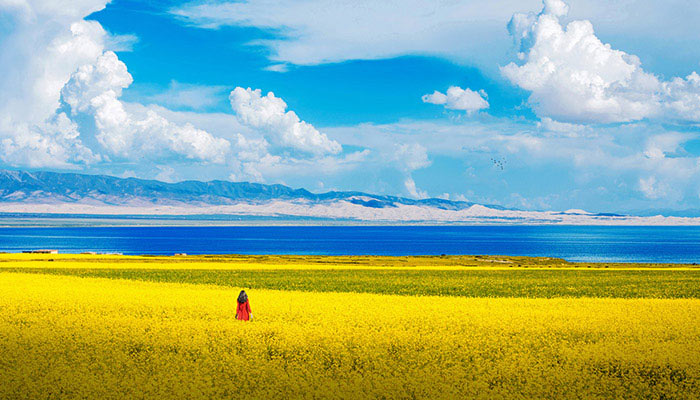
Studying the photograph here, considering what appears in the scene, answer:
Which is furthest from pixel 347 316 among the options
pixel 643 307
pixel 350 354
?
pixel 643 307

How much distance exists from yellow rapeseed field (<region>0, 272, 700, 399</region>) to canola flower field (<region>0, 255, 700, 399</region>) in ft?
0.25

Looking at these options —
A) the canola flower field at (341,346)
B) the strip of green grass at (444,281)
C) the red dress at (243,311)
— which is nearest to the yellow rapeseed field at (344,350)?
the canola flower field at (341,346)

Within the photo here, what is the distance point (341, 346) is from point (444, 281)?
112 feet

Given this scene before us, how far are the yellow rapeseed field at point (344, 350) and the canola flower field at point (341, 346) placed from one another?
0.08 m

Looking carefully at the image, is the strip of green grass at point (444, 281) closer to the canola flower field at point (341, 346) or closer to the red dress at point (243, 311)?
the canola flower field at point (341, 346)

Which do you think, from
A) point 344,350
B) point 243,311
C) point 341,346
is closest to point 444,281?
point 243,311

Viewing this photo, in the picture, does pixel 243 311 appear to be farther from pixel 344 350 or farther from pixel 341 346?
pixel 344 350

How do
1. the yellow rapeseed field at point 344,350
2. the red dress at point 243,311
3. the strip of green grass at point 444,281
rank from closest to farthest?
the yellow rapeseed field at point 344,350, the red dress at point 243,311, the strip of green grass at point 444,281

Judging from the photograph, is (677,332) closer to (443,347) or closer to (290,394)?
(443,347)

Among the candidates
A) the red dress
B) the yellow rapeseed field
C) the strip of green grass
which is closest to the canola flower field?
the yellow rapeseed field

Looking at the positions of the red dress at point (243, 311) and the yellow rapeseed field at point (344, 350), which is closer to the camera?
the yellow rapeseed field at point (344, 350)

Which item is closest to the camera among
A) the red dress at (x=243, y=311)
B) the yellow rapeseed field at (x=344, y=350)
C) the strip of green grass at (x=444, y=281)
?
the yellow rapeseed field at (x=344, y=350)

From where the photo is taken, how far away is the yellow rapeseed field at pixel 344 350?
700 inches

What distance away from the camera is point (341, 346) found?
901 inches
